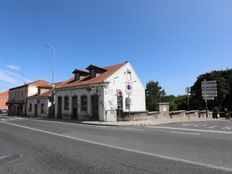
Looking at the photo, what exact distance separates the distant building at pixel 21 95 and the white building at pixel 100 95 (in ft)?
68.2

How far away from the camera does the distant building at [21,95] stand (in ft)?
175

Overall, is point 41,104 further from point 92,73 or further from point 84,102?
point 84,102

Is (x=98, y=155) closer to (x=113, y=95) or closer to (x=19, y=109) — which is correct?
(x=113, y=95)

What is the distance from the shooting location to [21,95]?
56.3m

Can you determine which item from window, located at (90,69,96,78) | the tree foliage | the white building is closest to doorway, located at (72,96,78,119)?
the white building

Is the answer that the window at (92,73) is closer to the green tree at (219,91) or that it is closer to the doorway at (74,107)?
the doorway at (74,107)

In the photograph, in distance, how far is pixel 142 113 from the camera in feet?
84.9

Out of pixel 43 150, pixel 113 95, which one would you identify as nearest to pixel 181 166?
pixel 43 150

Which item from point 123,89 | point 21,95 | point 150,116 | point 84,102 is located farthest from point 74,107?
point 21,95

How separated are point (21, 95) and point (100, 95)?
36.2 m

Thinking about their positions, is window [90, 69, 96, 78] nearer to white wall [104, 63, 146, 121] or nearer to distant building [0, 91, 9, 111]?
white wall [104, 63, 146, 121]

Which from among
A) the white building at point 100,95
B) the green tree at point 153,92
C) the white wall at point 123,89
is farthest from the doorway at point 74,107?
the green tree at point 153,92

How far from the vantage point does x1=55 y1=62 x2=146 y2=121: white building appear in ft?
88.8

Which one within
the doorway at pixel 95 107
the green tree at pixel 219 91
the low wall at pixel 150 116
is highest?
the green tree at pixel 219 91
